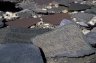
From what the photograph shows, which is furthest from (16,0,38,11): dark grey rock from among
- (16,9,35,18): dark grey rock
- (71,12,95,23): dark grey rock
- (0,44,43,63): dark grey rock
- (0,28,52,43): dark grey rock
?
(0,44,43,63): dark grey rock

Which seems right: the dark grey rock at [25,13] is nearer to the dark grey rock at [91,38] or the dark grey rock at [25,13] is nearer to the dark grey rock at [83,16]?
the dark grey rock at [83,16]

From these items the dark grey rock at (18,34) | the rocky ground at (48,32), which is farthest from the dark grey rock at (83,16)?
the dark grey rock at (18,34)

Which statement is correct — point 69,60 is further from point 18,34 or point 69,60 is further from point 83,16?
point 83,16

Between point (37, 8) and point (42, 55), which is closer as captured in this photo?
point (42, 55)

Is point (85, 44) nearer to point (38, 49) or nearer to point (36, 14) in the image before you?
point (38, 49)

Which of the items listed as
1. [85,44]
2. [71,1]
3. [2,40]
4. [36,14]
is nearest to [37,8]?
[36,14]

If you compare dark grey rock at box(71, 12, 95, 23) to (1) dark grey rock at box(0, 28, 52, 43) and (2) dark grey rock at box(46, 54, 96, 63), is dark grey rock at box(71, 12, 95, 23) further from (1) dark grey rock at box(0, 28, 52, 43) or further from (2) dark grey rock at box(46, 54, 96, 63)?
(2) dark grey rock at box(46, 54, 96, 63)

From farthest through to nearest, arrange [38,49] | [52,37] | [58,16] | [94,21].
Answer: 1. [58,16]
2. [94,21]
3. [52,37]
4. [38,49]
